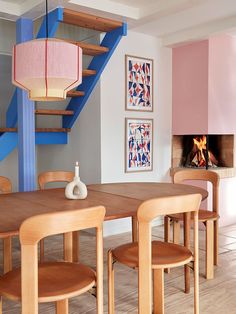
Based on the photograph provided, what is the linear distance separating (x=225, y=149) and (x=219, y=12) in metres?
1.93

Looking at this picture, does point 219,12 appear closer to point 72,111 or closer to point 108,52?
point 108,52

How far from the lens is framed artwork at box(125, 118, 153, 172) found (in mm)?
4785

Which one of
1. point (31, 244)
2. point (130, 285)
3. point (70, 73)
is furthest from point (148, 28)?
point (31, 244)

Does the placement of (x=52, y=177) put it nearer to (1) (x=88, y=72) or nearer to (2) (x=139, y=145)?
(1) (x=88, y=72)

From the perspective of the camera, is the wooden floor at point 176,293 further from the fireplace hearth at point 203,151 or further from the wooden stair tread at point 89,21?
the wooden stair tread at point 89,21

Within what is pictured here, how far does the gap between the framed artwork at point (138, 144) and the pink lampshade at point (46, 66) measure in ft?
7.86

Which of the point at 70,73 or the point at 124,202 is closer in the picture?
the point at 70,73

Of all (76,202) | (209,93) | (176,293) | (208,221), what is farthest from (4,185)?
(209,93)

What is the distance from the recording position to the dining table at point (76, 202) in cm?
212

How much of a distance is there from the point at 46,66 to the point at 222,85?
10.8 ft

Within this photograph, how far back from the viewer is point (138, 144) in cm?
490

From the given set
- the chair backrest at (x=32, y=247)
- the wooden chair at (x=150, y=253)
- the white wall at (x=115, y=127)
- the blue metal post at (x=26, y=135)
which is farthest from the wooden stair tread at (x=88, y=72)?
the chair backrest at (x=32, y=247)

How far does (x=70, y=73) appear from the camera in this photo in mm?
2344

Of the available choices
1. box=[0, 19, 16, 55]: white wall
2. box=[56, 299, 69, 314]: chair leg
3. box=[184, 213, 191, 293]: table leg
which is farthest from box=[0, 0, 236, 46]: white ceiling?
box=[56, 299, 69, 314]: chair leg
